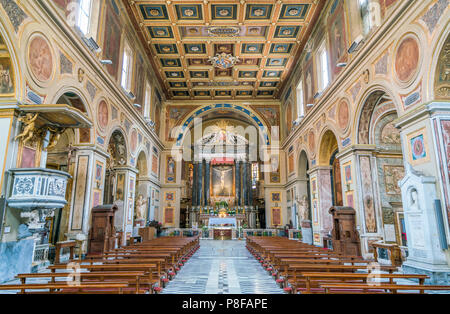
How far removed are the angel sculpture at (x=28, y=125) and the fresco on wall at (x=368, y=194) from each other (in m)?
9.71

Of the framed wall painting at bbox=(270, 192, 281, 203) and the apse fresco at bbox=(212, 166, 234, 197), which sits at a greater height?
the apse fresco at bbox=(212, 166, 234, 197)

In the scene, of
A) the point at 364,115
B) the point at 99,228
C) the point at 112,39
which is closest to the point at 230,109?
the point at 112,39

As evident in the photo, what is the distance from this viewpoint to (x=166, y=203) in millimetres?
19812

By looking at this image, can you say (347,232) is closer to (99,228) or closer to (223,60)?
(99,228)

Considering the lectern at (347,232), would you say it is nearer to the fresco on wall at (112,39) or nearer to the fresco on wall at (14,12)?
the fresco on wall at (112,39)

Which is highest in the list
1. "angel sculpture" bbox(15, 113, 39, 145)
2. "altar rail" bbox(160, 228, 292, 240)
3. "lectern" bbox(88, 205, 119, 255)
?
"angel sculpture" bbox(15, 113, 39, 145)

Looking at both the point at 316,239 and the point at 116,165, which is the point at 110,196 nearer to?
the point at 116,165

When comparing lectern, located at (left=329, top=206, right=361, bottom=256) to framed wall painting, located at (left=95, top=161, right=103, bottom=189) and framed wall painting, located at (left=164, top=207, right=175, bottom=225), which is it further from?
framed wall painting, located at (left=164, top=207, right=175, bottom=225)

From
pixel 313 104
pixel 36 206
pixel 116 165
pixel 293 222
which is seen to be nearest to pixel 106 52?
pixel 116 165

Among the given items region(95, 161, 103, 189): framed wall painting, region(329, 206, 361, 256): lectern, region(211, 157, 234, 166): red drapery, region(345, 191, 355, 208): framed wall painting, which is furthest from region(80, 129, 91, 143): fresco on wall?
region(211, 157, 234, 166): red drapery

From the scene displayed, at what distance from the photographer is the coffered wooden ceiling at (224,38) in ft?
41.5

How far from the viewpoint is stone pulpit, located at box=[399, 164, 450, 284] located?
5.87 metres

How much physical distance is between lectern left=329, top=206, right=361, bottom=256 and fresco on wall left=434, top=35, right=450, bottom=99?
4.77m

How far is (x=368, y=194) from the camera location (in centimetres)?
959
